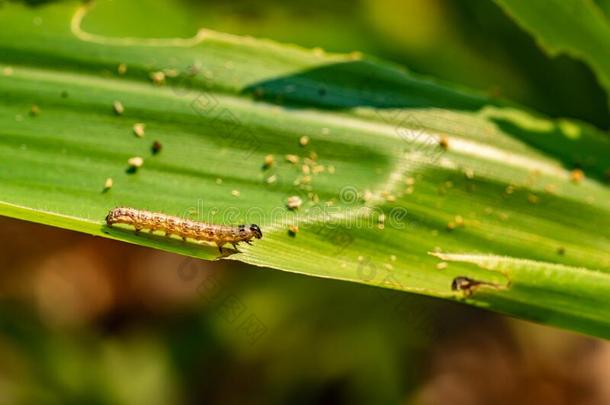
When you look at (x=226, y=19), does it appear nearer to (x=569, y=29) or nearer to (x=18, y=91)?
(x=18, y=91)

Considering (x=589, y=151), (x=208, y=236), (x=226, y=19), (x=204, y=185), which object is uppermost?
(x=226, y=19)

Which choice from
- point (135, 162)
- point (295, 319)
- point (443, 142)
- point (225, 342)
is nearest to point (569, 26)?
point (443, 142)

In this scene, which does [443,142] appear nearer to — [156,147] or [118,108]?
[156,147]

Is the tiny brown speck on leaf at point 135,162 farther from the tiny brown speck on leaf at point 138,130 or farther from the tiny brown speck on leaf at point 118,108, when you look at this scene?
the tiny brown speck on leaf at point 118,108

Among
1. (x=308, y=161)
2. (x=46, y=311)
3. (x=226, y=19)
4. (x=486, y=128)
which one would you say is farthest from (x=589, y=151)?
(x=46, y=311)

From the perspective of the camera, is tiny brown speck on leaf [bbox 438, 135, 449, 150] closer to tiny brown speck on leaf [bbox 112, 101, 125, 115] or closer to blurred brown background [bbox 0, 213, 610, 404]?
blurred brown background [bbox 0, 213, 610, 404]

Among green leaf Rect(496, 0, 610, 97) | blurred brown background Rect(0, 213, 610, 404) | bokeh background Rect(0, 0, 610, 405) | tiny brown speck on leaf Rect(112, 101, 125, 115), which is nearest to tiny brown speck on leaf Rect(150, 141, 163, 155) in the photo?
tiny brown speck on leaf Rect(112, 101, 125, 115)
